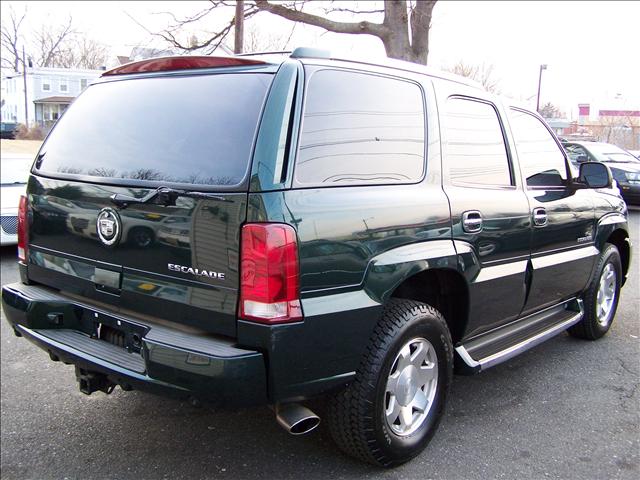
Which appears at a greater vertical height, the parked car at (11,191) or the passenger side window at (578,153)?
the passenger side window at (578,153)

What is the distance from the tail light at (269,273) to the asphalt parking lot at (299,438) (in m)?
1.00

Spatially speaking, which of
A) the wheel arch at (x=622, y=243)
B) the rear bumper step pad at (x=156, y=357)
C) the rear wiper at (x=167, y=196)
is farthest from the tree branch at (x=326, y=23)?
the rear wiper at (x=167, y=196)

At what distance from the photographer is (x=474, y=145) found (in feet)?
11.3

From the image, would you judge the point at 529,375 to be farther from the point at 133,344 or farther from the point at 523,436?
the point at 133,344

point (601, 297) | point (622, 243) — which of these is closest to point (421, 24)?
point (622, 243)

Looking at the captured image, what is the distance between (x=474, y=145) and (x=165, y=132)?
1810 millimetres

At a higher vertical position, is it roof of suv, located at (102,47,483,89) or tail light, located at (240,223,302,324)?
roof of suv, located at (102,47,483,89)

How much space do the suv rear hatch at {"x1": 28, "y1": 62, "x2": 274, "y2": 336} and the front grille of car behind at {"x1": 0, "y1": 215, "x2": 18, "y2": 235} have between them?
18.0ft

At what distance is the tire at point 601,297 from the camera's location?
4562 millimetres

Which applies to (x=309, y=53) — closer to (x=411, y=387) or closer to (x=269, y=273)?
(x=269, y=273)

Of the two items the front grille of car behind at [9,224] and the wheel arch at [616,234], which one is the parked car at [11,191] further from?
the wheel arch at [616,234]

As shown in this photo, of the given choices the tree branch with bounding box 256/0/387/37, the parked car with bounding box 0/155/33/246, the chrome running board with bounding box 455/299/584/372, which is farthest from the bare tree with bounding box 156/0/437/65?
the chrome running board with bounding box 455/299/584/372

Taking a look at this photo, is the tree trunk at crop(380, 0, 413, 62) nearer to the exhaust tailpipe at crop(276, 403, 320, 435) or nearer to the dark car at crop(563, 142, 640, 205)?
the dark car at crop(563, 142, 640, 205)

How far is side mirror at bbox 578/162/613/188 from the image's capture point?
4.39 metres
